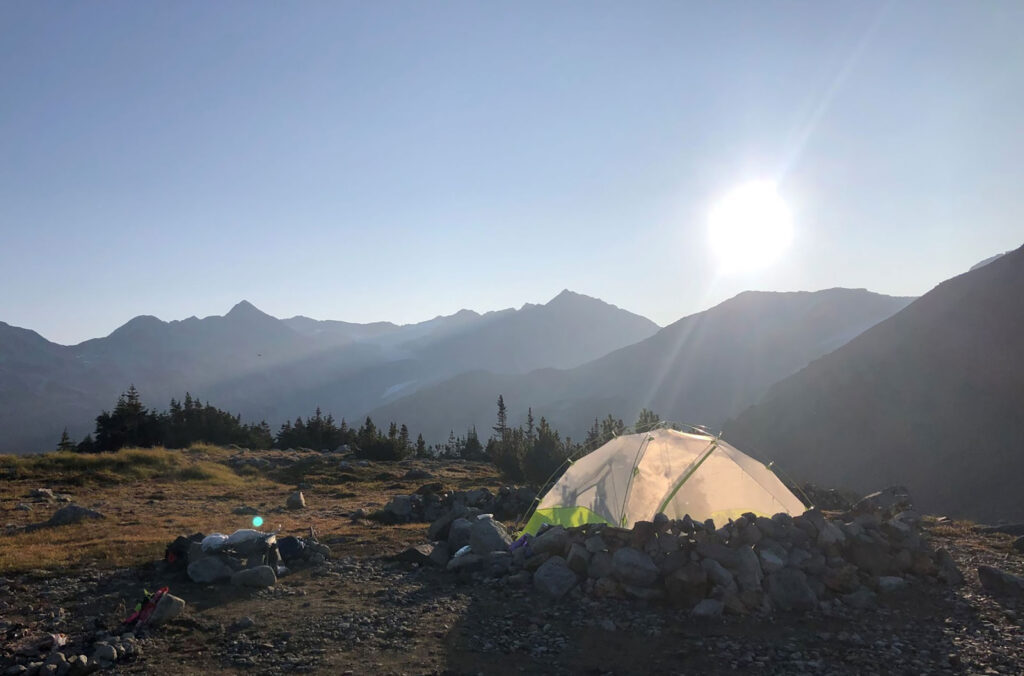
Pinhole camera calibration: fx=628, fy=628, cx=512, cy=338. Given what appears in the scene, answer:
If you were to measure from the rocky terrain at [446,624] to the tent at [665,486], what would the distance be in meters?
1.43

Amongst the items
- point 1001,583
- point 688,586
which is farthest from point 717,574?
point 1001,583

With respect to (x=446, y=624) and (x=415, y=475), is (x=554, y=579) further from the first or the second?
(x=415, y=475)

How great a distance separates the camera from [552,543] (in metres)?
12.1

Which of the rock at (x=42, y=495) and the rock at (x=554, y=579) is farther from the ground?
the rock at (x=554, y=579)

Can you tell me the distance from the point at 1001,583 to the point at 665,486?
5.83 metres

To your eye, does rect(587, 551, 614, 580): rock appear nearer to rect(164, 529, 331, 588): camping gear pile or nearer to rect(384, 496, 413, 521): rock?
rect(164, 529, 331, 588): camping gear pile

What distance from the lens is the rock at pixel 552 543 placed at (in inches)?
475

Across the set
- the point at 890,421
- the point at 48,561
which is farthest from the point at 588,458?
the point at 890,421

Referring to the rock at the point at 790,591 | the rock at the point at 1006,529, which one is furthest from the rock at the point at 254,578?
the rock at the point at 1006,529

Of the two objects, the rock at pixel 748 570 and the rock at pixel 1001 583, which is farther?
the rock at pixel 1001 583

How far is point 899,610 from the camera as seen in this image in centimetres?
1011

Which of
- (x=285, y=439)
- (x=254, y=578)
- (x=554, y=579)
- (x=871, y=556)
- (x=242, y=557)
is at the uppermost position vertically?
(x=871, y=556)

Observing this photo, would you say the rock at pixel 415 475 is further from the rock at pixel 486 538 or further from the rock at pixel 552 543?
the rock at pixel 552 543

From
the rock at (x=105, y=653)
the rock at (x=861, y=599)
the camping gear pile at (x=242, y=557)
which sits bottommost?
the rock at (x=105, y=653)
